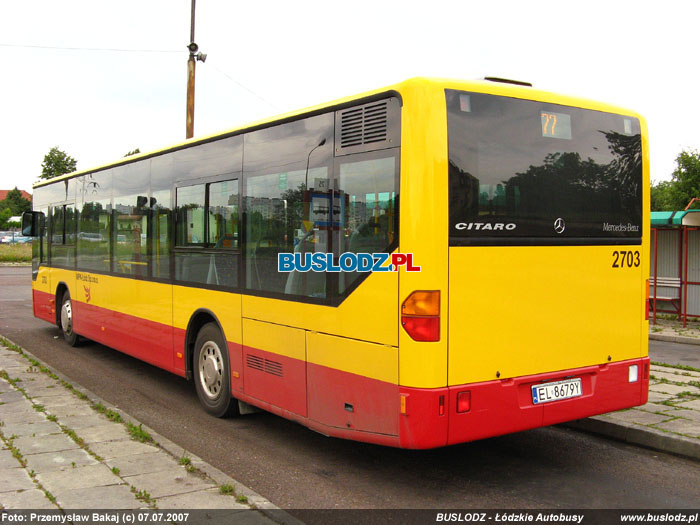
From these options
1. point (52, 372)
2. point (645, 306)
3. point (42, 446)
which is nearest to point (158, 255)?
point (52, 372)

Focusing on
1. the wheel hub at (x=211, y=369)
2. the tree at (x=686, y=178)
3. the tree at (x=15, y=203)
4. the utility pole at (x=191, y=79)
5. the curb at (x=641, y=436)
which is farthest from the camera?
Result: the tree at (x=15, y=203)

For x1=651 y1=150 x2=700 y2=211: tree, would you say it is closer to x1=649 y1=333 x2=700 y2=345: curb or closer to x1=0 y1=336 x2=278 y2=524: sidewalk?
x1=649 y1=333 x2=700 y2=345: curb

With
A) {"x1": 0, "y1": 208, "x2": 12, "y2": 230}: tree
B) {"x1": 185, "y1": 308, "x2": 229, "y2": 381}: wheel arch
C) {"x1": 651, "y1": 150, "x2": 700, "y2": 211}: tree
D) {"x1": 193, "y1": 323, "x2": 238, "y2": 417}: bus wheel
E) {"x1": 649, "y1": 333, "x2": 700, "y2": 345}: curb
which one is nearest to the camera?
{"x1": 193, "y1": 323, "x2": 238, "y2": 417}: bus wheel

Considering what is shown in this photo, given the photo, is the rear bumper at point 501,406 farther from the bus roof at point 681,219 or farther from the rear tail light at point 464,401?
the bus roof at point 681,219

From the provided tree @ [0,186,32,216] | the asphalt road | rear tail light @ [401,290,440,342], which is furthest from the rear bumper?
tree @ [0,186,32,216]

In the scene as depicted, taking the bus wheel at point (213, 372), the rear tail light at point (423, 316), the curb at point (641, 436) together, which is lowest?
the curb at point (641, 436)

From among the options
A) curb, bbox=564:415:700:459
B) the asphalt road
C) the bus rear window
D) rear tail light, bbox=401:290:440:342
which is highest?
the bus rear window

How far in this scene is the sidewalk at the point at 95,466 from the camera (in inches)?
180

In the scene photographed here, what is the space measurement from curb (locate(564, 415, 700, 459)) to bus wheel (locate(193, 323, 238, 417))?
11.5 feet

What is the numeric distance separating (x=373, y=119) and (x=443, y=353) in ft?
5.88

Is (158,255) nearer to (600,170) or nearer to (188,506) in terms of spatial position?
(188,506)

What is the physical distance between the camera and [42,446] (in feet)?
19.2

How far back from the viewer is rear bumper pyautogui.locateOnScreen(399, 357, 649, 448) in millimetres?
4707

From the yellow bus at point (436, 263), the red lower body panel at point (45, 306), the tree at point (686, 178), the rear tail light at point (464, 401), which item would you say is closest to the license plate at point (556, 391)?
the yellow bus at point (436, 263)
